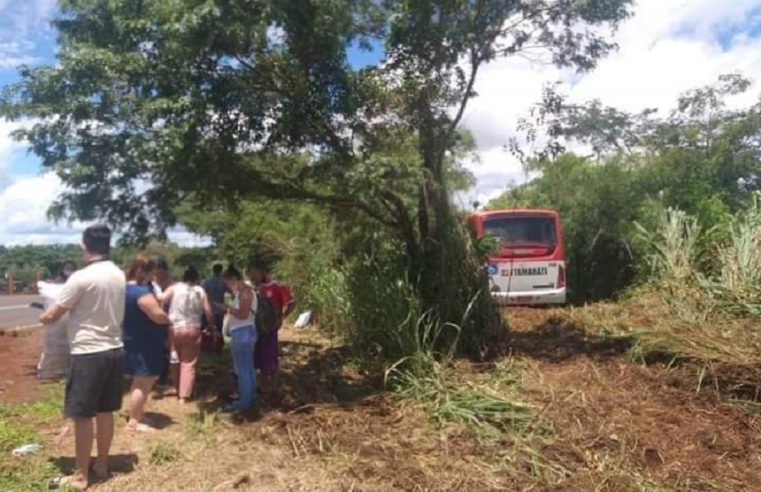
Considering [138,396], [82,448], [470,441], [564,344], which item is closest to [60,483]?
[82,448]

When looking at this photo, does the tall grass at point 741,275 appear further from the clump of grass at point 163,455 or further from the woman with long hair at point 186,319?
the clump of grass at point 163,455

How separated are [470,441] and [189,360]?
9.93 feet

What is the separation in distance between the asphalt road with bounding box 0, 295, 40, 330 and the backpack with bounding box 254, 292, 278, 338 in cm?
993

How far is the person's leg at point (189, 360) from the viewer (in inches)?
276

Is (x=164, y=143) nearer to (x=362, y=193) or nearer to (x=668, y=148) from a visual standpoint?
(x=362, y=193)

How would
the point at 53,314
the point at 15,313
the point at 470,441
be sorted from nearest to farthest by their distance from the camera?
the point at 53,314
the point at 470,441
the point at 15,313

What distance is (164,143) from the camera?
6.56 meters

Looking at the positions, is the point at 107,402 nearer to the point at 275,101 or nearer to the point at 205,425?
the point at 205,425

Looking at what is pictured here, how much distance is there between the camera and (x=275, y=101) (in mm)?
7160

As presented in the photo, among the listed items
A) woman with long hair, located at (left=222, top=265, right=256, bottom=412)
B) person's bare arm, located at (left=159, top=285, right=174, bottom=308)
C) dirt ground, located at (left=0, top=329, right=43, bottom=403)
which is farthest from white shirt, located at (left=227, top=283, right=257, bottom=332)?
dirt ground, located at (left=0, top=329, right=43, bottom=403)

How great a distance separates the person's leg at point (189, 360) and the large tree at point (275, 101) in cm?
157

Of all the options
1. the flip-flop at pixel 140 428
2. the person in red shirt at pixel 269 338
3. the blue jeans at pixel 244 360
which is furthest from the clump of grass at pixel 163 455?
the person in red shirt at pixel 269 338

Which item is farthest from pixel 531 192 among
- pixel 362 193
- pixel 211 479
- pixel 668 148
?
pixel 211 479

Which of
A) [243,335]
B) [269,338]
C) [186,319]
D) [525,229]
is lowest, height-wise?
[269,338]
